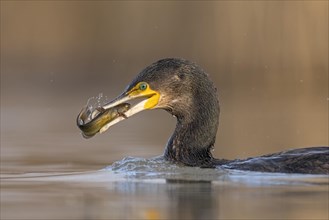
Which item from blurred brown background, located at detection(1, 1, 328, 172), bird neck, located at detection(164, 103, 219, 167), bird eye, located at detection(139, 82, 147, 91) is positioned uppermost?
blurred brown background, located at detection(1, 1, 328, 172)

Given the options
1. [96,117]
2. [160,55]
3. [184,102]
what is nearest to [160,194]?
[96,117]

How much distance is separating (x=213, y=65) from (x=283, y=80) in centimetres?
189

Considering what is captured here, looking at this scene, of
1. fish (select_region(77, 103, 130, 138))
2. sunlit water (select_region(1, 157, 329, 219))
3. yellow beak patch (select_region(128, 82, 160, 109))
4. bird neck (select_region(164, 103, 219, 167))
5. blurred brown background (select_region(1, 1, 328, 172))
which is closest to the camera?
sunlit water (select_region(1, 157, 329, 219))

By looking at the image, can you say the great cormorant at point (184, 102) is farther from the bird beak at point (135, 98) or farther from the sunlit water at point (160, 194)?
the sunlit water at point (160, 194)

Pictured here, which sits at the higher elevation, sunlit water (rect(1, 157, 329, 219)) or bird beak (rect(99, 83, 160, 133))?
bird beak (rect(99, 83, 160, 133))

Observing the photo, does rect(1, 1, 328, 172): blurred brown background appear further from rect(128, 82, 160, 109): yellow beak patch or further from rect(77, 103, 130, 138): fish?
rect(77, 103, 130, 138): fish

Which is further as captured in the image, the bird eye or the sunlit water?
the bird eye

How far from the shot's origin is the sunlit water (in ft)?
27.0

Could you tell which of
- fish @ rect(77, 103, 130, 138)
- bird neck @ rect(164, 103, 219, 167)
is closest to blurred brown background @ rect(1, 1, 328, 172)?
bird neck @ rect(164, 103, 219, 167)

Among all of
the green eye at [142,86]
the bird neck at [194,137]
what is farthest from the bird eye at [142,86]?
the bird neck at [194,137]

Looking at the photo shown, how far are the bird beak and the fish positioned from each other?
0.03 m

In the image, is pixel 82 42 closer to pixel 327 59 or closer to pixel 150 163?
pixel 327 59

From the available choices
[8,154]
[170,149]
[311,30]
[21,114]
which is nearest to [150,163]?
[170,149]

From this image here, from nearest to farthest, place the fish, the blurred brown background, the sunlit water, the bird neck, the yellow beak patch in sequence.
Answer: the sunlit water → the fish → the yellow beak patch → the bird neck → the blurred brown background
